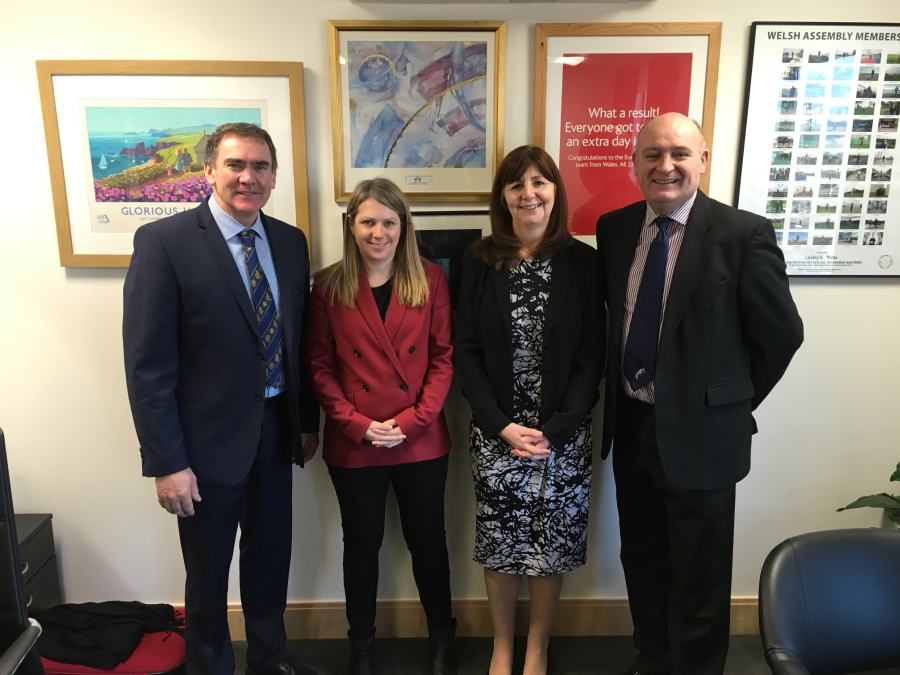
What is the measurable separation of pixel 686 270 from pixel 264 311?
3.90 ft

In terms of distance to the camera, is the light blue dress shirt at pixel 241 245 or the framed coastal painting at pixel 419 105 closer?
the light blue dress shirt at pixel 241 245

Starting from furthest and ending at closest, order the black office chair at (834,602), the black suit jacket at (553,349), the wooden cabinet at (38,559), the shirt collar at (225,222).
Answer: the wooden cabinet at (38,559), the black suit jacket at (553,349), the shirt collar at (225,222), the black office chair at (834,602)

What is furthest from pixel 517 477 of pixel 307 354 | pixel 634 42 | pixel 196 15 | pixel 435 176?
pixel 196 15

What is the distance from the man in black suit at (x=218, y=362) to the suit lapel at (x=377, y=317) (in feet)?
0.65

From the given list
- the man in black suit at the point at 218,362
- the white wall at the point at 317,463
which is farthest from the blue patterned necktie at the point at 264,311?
the white wall at the point at 317,463

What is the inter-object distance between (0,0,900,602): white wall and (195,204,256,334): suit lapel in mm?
439

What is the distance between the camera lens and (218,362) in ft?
5.39

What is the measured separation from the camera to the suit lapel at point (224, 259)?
64.0 inches

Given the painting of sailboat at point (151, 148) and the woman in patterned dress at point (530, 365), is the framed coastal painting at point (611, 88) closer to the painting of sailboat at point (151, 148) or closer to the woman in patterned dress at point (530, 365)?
the woman in patterned dress at point (530, 365)

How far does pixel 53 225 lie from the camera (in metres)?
2.01

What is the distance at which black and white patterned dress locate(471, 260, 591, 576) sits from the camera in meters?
1.79

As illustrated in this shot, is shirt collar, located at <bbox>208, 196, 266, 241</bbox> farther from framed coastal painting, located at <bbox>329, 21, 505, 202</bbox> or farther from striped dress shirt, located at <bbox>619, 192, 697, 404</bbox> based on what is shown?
striped dress shirt, located at <bbox>619, 192, 697, 404</bbox>

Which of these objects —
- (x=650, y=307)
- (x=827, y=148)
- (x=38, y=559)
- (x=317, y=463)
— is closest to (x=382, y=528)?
(x=317, y=463)

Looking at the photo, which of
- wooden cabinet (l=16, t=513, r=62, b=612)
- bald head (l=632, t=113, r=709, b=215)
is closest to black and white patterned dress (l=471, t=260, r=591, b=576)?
bald head (l=632, t=113, r=709, b=215)
